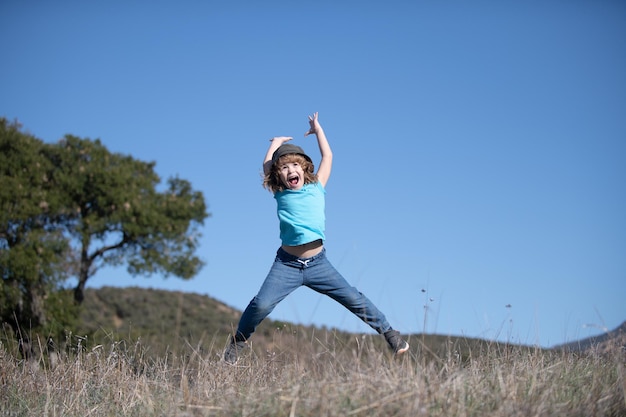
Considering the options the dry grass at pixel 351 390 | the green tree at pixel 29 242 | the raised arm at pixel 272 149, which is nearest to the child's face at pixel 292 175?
the raised arm at pixel 272 149

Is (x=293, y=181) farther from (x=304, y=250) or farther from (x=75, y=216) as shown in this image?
(x=75, y=216)

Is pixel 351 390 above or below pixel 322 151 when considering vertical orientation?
below

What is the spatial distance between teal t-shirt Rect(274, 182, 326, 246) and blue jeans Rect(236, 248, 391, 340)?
0.19 m

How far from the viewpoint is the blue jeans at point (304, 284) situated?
21.9 ft

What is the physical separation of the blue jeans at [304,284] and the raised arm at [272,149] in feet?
3.25

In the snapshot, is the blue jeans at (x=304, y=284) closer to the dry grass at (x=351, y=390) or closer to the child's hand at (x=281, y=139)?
the dry grass at (x=351, y=390)

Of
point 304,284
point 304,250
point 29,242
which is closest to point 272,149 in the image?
point 304,250

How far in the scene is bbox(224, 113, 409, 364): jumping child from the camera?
673 centimetres

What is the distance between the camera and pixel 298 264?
6809 millimetres

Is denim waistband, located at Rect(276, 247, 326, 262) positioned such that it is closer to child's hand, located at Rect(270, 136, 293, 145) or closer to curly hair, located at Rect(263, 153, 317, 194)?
curly hair, located at Rect(263, 153, 317, 194)

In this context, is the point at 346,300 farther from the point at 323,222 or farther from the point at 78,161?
the point at 78,161

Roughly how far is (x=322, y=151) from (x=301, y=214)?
95 cm

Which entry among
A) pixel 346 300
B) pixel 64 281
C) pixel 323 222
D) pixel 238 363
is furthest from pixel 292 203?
pixel 64 281

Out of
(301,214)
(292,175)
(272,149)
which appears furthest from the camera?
(272,149)
